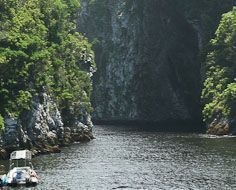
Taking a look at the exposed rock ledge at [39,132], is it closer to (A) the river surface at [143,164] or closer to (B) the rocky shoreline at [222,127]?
(A) the river surface at [143,164]

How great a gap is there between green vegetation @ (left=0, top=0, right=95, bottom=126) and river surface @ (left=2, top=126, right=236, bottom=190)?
12498mm

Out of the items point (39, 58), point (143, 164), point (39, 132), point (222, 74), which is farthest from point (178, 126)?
point (143, 164)

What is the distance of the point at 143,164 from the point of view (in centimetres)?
9894

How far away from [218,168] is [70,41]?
7309 centimetres

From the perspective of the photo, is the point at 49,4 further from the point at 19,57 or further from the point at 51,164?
the point at 51,164

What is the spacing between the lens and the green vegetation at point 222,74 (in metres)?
147

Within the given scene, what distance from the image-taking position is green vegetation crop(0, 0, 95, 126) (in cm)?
11294

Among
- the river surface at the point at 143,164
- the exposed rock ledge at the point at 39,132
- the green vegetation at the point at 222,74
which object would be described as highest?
the green vegetation at the point at 222,74

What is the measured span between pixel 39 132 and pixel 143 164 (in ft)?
81.5

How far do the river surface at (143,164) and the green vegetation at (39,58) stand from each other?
12.5 m

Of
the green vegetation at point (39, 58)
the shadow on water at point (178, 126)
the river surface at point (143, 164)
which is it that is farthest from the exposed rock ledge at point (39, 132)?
the shadow on water at point (178, 126)

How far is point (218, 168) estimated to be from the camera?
9181 cm

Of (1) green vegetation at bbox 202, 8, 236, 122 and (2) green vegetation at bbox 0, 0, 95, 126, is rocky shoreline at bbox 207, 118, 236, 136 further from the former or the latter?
(2) green vegetation at bbox 0, 0, 95, 126

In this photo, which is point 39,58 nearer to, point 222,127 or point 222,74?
point 222,127
